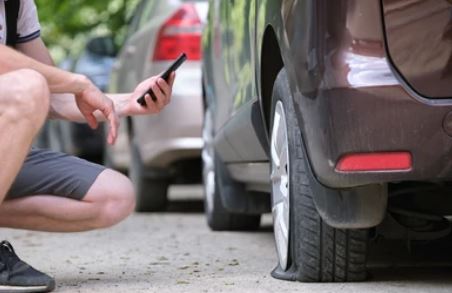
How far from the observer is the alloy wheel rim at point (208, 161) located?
6883 mm

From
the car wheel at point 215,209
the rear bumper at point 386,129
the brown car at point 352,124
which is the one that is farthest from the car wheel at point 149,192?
the rear bumper at point 386,129

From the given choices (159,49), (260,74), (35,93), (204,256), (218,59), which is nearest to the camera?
(35,93)

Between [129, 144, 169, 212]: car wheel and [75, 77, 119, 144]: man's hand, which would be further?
[129, 144, 169, 212]: car wheel

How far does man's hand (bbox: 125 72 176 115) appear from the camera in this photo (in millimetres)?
4348

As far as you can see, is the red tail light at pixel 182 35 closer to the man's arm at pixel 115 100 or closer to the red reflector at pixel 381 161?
the man's arm at pixel 115 100

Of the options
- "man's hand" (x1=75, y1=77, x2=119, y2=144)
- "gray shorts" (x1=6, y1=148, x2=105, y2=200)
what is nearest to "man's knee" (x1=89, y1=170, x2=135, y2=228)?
"gray shorts" (x1=6, y1=148, x2=105, y2=200)

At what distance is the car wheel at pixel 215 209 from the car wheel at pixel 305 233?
2.42m

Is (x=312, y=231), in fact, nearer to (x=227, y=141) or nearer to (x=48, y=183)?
(x=48, y=183)

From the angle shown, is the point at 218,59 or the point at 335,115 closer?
the point at 335,115

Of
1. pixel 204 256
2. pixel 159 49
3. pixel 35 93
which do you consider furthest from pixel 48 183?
pixel 159 49

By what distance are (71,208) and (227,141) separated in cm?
164

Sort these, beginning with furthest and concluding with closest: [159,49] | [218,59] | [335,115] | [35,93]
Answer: [159,49] → [218,59] → [35,93] → [335,115]

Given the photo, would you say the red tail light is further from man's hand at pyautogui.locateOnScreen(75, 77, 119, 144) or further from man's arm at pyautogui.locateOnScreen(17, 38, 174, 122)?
man's hand at pyautogui.locateOnScreen(75, 77, 119, 144)

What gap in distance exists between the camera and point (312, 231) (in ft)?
13.5
